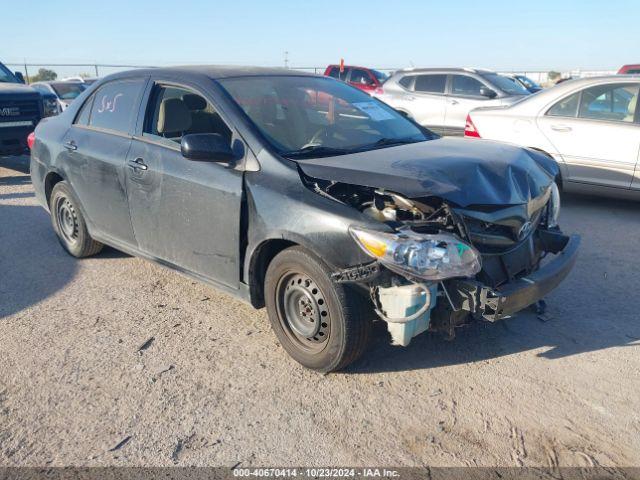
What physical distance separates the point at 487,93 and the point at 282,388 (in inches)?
406

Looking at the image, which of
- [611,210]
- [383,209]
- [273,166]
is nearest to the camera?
[383,209]

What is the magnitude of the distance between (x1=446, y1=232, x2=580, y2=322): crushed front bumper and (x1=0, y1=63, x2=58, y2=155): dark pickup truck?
9082mm

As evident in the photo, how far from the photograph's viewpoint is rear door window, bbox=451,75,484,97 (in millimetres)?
12266

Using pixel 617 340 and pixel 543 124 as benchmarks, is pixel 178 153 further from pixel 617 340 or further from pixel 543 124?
pixel 543 124

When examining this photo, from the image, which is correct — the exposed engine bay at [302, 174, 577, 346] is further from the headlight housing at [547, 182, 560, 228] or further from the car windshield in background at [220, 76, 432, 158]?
the headlight housing at [547, 182, 560, 228]

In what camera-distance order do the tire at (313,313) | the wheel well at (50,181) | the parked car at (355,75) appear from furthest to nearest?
the parked car at (355,75), the wheel well at (50,181), the tire at (313,313)

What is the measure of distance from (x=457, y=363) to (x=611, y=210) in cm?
470

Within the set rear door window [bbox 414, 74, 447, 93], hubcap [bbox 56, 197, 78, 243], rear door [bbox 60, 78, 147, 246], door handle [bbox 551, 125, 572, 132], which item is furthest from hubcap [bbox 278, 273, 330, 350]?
rear door window [bbox 414, 74, 447, 93]

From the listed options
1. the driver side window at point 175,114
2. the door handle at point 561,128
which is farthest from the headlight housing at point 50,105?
the door handle at point 561,128

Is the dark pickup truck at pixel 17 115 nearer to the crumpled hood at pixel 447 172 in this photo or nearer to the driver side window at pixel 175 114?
the driver side window at pixel 175 114

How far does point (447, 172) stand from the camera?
3328mm

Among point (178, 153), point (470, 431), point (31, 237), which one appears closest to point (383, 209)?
point (470, 431)

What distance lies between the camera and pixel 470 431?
2965 mm

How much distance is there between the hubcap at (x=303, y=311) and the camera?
3.39 m
